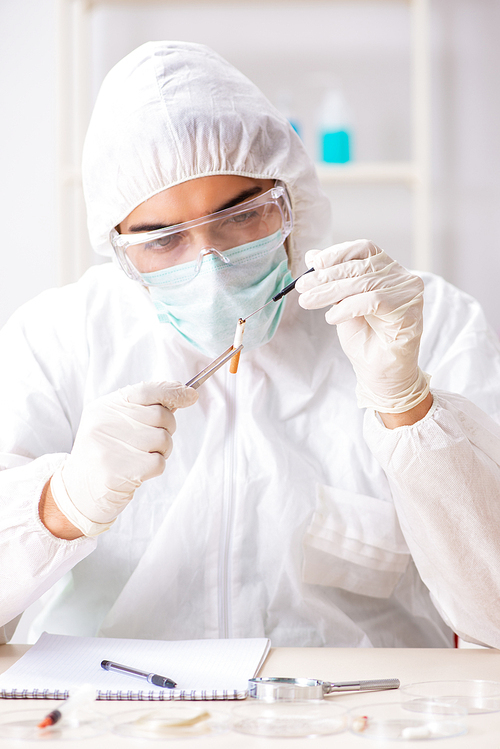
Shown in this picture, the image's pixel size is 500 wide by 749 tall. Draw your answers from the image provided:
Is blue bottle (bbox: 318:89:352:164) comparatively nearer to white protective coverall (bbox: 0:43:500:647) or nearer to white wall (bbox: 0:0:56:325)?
white wall (bbox: 0:0:56:325)

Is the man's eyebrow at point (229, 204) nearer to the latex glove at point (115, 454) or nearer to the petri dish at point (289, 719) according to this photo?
the latex glove at point (115, 454)

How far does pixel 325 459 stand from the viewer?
1.33 metres

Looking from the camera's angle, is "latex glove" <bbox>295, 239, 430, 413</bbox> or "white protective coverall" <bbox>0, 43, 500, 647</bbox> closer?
"latex glove" <bbox>295, 239, 430, 413</bbox>

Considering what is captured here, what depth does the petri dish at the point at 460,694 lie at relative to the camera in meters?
0.76

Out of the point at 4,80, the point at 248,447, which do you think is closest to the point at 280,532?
the point at 248,447

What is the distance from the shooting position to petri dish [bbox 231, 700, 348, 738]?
70cm

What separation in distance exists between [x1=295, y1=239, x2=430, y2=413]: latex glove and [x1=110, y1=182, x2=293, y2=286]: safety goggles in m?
0.21

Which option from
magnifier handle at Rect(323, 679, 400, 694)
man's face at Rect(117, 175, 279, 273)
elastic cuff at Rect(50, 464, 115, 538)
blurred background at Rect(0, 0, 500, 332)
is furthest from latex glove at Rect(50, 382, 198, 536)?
blurred background at Rect(0, 0, 500, 332)

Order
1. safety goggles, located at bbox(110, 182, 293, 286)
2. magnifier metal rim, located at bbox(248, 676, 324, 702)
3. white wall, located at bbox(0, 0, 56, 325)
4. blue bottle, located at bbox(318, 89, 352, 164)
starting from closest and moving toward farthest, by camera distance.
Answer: magnifier metal rim, located at bbox(248, 676, 324, 702) < safety goggles, located at bbox(110, 182, 293, 286) < blue bottle, located at bbox(318, 89, 352, 164) < white wall, located at bbox(0, 0, 56, 325)

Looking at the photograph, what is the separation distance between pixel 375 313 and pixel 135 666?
1.93 ft

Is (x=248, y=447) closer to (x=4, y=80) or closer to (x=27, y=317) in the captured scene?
(x=27, y=317)

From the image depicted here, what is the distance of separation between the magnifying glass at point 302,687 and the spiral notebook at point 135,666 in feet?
0.07

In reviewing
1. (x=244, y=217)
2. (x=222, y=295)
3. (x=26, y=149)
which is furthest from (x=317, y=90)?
(x=222, y=295)

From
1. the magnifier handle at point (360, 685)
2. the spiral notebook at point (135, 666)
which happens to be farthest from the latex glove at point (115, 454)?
the magnifier handle at point (360, 685)
